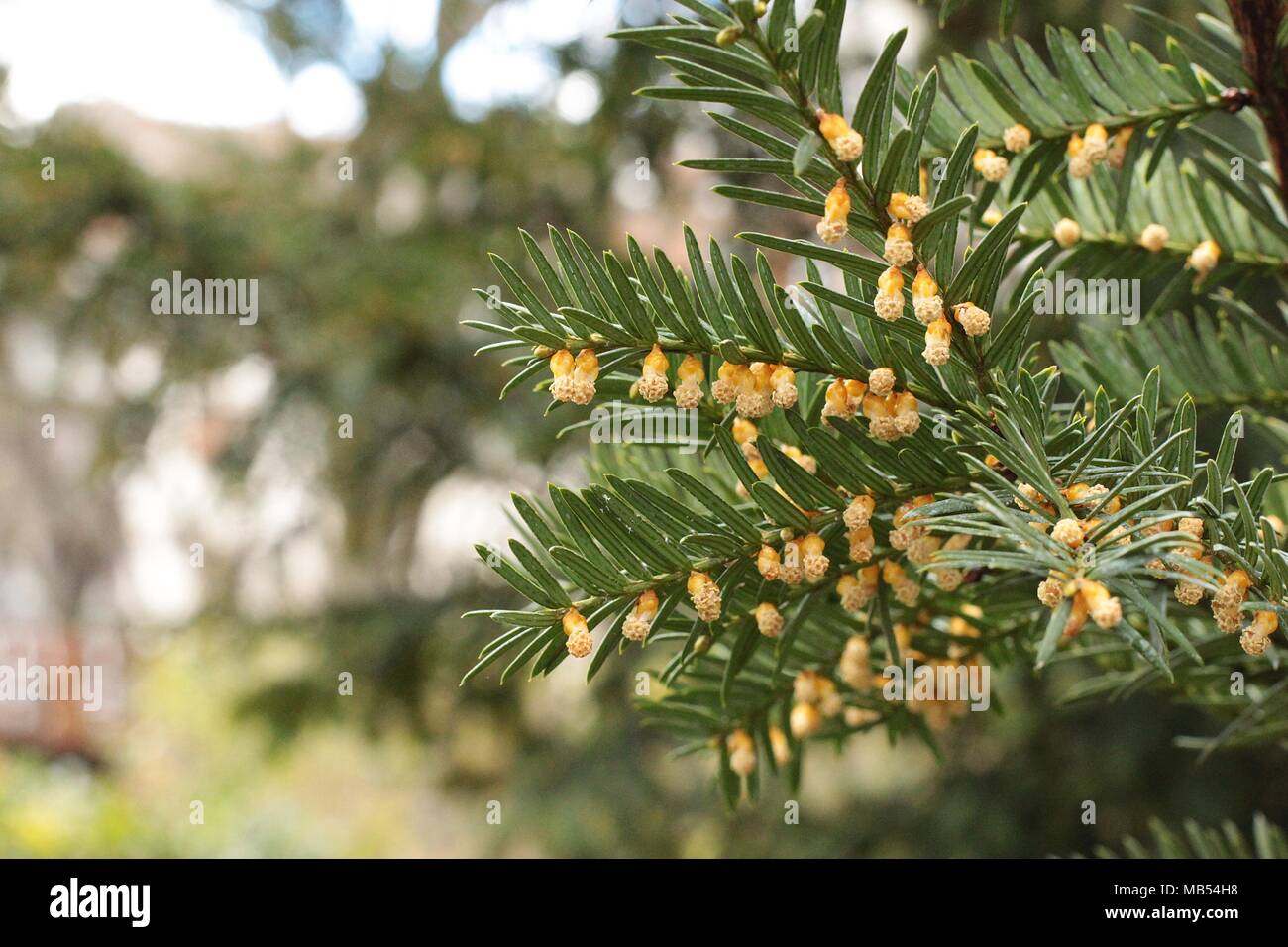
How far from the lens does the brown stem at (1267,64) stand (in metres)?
0.35

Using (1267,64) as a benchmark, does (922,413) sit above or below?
below

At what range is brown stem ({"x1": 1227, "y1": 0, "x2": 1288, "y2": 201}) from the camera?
350 mm

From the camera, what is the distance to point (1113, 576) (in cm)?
25

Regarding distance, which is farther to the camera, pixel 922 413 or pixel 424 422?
pixel 424 422

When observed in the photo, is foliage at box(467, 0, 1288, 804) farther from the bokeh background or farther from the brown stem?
the bokeh background

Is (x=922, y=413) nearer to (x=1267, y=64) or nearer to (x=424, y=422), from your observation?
(x=1267, y=64)

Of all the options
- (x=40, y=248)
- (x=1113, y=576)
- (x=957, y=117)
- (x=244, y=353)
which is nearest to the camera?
(x=1113, y=576)

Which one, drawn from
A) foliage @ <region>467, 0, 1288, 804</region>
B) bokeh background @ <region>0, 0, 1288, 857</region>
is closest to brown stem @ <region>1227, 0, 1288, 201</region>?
foliage @ <region>467, 0, 1288, 804</region>

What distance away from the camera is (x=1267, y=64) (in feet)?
1.16

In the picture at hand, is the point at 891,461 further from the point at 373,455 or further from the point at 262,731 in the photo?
the point at 262,731

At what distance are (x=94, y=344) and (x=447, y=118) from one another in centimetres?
83

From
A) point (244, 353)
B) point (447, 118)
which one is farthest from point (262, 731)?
point (447, 118)

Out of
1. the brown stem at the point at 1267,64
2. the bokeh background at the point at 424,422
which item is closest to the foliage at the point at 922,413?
the brown stem at the point at 1267,64

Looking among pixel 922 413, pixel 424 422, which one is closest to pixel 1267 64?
pixel 922 413
